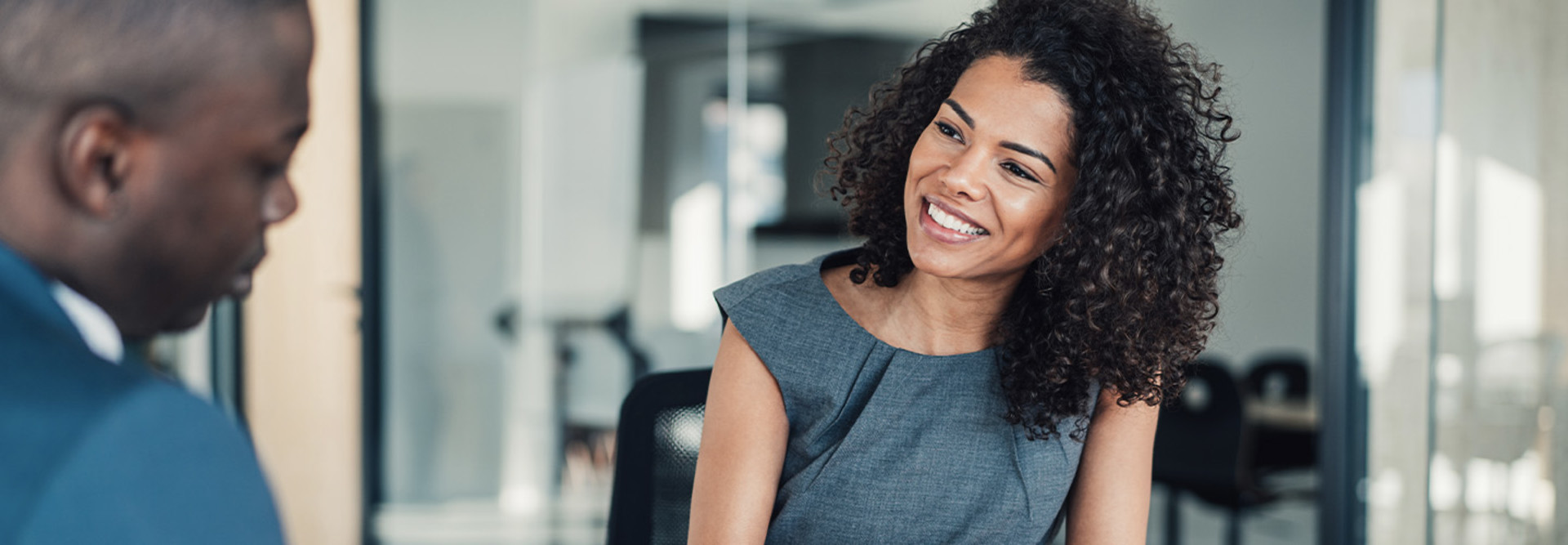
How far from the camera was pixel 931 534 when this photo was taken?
1.34 m

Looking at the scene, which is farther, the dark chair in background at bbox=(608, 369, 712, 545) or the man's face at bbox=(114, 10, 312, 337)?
the dark chair in background at bbox=(608, 369, 712, 545)

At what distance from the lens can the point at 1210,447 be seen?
12.0ft

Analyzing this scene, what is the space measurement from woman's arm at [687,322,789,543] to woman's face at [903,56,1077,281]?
0.23 m

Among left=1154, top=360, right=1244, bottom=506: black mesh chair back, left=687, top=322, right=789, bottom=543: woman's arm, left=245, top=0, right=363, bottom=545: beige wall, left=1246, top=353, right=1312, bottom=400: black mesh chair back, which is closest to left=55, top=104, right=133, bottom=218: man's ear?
left=687, top=322, right=789, bottom=543: woman's arm

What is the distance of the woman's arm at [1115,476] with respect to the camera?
139 centimetres

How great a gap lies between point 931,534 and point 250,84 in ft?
3.35

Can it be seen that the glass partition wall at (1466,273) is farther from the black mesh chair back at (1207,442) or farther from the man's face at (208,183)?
the man's face at (208,183)

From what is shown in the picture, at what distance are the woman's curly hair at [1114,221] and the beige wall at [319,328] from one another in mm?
2415

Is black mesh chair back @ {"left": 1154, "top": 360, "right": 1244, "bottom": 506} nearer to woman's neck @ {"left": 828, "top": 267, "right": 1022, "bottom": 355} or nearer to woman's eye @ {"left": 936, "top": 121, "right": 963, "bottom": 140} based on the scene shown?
woman's neck @ {"left": 828, "top": 267, "right": 1022, "bottom": 355}

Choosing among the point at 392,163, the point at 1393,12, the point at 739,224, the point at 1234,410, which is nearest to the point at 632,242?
the point at 739,224

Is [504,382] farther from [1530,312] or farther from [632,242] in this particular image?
[1530,312]

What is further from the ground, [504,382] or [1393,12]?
[1393,12]

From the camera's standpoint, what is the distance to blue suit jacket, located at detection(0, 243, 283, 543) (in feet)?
1.15

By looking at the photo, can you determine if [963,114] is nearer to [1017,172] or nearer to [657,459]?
[1017,172]
